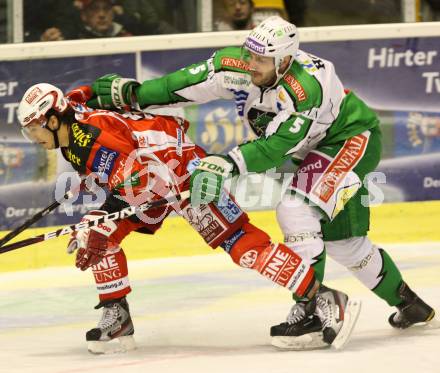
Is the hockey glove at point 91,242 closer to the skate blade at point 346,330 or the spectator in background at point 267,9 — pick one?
the skate blade at point 346,330

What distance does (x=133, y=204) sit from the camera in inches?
209

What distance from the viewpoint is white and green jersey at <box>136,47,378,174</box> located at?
5.19 m

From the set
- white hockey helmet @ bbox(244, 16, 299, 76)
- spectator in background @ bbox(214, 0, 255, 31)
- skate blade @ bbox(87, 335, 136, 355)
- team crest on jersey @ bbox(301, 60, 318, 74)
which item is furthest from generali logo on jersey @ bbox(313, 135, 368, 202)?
spectator in background @ bbox(214, 0, 255, 31)

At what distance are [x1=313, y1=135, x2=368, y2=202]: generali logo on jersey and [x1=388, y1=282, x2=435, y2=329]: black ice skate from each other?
26.7 inches

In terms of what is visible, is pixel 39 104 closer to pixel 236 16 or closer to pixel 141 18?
pixel 141 18

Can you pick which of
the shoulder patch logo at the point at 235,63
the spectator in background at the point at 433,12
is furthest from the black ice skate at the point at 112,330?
the spectator in background at the point at 433,12

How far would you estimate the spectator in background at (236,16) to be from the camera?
25.5ft

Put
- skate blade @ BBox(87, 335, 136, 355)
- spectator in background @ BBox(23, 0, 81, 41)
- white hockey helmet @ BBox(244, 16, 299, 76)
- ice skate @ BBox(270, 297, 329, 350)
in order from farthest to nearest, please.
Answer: spectator in background @ BBox(23, 0, 81, 41) < skate blade @ BBox(87, 335, 136, 355) < ice skate @ BBox(270, 297, 329, 350) < white hockey helmet @ BBox(244, 16, 299, 76)

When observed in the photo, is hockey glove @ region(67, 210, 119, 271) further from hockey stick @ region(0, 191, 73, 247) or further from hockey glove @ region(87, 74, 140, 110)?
hockey glove @ region(87, 74, 140, 110)

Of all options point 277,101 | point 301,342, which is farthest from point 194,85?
point 301,342

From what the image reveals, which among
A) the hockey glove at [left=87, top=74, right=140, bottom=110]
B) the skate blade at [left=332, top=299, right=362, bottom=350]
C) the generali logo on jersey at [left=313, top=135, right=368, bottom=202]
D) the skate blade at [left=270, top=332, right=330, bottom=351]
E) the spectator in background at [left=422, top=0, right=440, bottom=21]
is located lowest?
the skate blade at [left=270, top=332, right=330, bottom=351]

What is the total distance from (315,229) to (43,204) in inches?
100

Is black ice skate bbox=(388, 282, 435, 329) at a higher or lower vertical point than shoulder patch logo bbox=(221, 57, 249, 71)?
lower

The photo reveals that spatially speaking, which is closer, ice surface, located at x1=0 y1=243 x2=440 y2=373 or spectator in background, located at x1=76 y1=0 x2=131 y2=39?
ice surface, located at x1=0 y1=243 x2=440 y2=373
